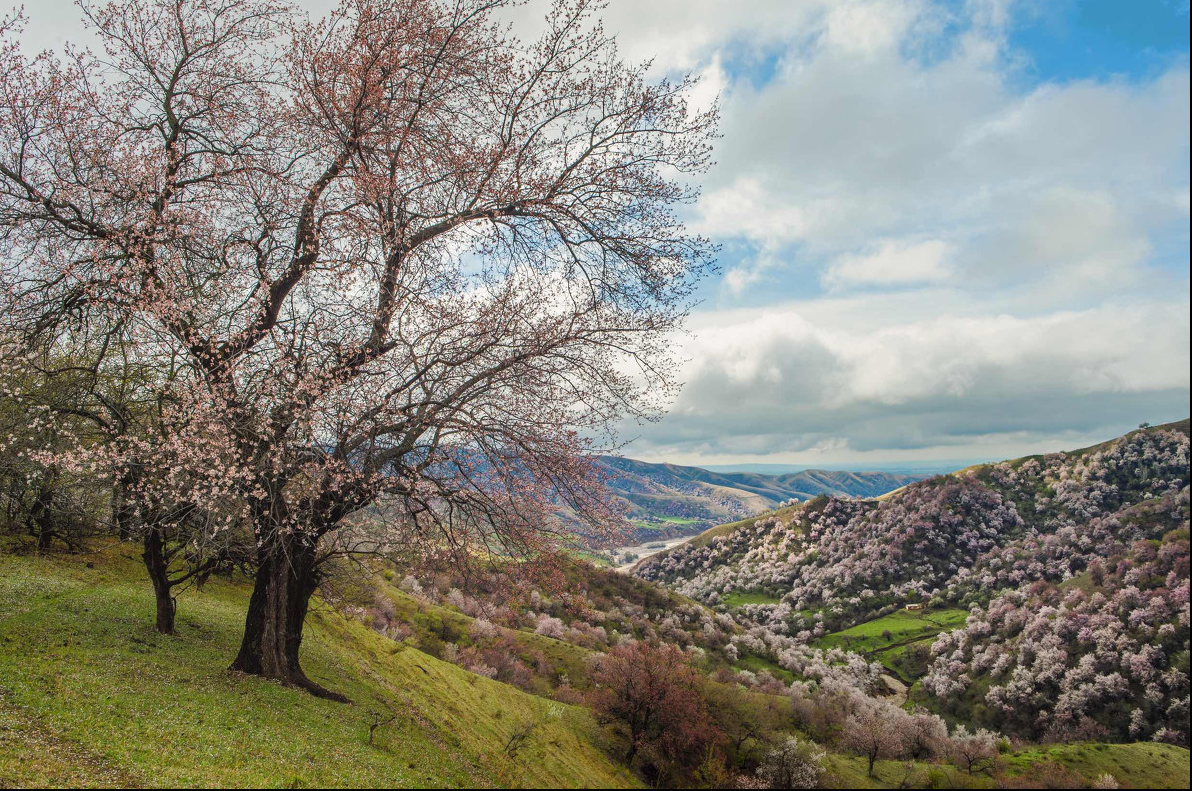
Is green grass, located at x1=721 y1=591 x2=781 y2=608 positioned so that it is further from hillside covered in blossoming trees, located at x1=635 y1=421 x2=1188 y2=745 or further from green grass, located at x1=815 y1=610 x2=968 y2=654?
green grass, located at x1=815 y1=610 x2=968 y2=654

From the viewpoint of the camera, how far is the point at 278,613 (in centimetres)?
1370

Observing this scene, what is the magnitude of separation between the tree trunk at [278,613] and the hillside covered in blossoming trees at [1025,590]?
620 inches

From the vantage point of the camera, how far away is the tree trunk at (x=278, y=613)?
13.3 metres

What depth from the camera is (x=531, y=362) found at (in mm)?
11609

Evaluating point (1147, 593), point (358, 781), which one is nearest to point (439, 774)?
point (358, 781)

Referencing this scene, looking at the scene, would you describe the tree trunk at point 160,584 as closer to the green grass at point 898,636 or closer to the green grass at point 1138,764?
the green grass at point 1138,764

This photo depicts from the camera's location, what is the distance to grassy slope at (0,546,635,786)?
334 inches

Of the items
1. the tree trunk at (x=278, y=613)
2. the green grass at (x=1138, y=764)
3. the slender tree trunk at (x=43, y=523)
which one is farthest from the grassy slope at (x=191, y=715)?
the green grass at (x=1138, y=764)

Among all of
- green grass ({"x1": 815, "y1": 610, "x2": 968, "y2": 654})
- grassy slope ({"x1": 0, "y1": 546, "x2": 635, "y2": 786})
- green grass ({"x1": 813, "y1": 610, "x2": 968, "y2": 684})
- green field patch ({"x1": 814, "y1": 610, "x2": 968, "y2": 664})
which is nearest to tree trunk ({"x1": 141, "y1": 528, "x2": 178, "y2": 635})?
grassy slope ({"x1": 0, "y1": 546, "x2": 635, "y2": 786})

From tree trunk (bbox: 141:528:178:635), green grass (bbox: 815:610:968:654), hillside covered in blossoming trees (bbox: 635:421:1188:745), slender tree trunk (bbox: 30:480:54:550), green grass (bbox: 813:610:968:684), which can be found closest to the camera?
tree trunk (bbox: 141:528:178:635)

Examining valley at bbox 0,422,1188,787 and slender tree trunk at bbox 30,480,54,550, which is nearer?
valley at bbox 0,422,1188,787

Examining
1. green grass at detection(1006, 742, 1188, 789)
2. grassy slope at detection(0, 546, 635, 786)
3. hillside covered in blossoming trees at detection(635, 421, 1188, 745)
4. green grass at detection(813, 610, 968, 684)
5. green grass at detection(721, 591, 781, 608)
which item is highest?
green grass at detection(1006, 742, 1188, 789)

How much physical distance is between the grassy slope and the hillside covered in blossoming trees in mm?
11868

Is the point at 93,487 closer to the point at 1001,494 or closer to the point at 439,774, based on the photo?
the point at 439,774
